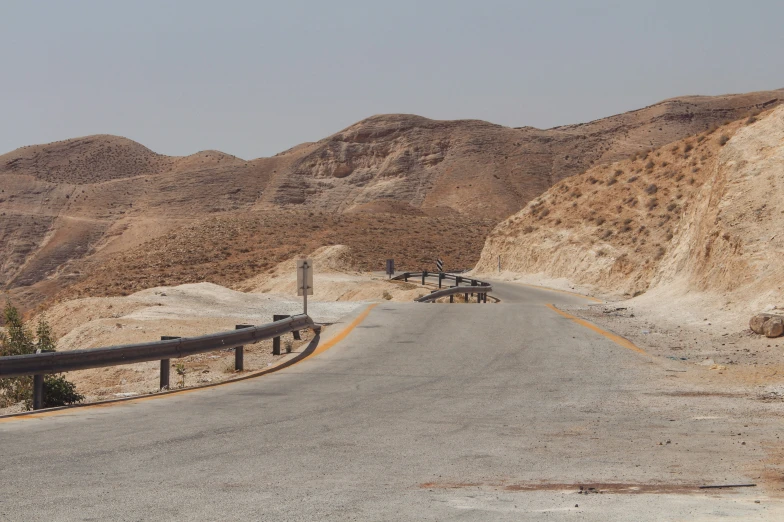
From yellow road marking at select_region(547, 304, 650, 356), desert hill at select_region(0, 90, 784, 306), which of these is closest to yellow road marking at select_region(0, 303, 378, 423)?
yellow road marking at select_region(547, 304, 650, 356)

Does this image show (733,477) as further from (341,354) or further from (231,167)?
(231,167)

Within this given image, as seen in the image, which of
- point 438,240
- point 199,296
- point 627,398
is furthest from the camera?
point 438,240

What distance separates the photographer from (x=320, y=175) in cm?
15200

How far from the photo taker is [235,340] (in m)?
14.4

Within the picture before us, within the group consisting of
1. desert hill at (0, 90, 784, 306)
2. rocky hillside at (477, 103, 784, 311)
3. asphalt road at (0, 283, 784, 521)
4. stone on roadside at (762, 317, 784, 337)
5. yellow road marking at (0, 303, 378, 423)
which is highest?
desert hill at (0, 90, 784, 306)

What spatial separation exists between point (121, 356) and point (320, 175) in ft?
464

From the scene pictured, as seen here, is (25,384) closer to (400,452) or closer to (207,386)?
(207,386)

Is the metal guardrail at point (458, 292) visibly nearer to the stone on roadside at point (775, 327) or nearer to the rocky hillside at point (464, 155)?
the stone on roadside at point (775, 327)

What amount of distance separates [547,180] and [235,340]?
13139 centimetres

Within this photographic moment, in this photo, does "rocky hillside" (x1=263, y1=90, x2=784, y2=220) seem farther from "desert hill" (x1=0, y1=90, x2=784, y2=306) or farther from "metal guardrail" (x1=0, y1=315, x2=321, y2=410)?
"metal guardrail" (x1=0, y1=315, x2=321, y2=410)

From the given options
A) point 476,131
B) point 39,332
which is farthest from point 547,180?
point 39,332

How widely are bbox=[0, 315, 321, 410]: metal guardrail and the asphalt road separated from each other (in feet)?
3.71

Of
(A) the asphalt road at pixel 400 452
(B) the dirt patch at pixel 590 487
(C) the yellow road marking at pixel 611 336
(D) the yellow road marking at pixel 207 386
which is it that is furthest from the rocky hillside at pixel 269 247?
(B) the dirt patch at pixel 590 487

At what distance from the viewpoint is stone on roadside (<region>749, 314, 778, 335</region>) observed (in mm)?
16078
